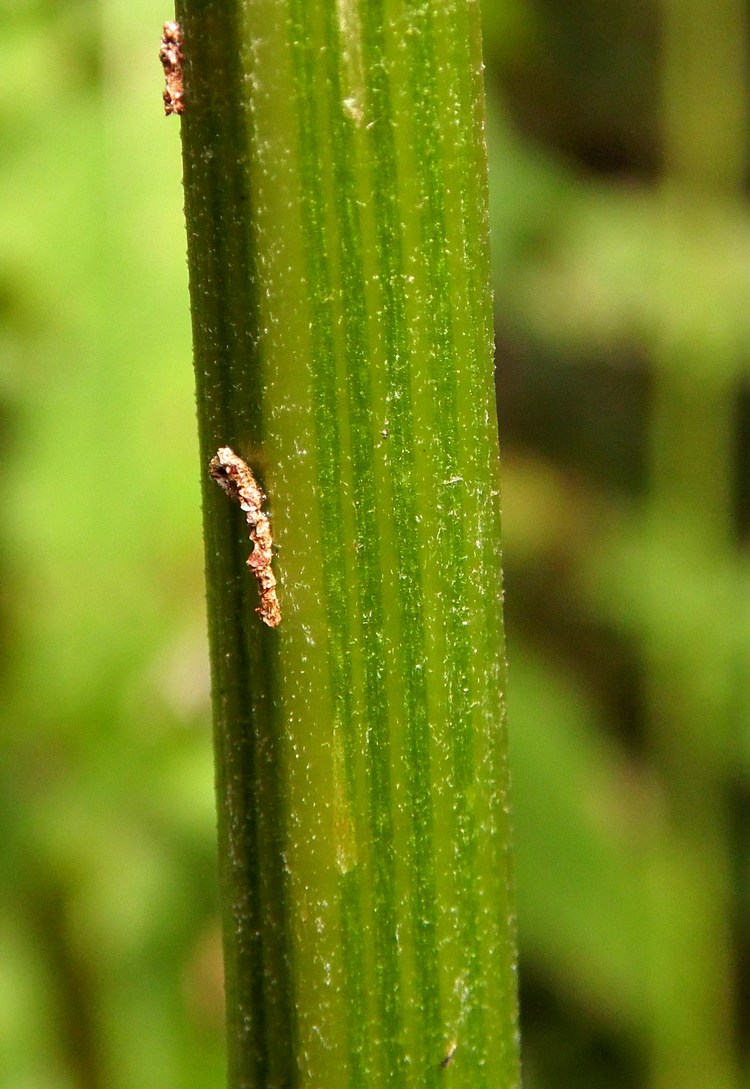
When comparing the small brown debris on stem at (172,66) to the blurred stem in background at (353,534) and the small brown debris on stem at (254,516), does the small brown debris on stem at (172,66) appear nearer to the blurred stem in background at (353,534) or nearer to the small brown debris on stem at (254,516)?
the blurred stem in background at (353,534)

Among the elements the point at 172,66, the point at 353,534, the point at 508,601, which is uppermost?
the point at 172,66

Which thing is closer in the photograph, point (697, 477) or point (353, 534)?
point (353, 534)

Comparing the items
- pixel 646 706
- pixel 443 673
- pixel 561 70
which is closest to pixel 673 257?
pixel 646 706

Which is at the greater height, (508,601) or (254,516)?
(254,516)

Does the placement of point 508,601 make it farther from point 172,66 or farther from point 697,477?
point 172,66

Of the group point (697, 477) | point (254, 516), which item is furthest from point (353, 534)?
point (697, 477)

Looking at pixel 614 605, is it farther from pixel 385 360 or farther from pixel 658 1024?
pixel 385 360
